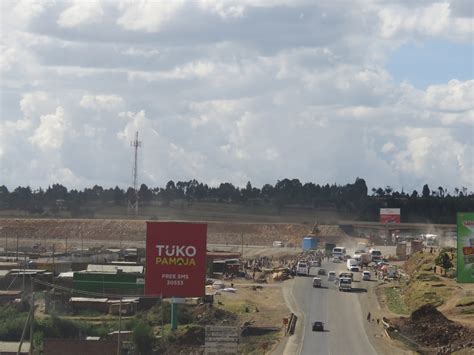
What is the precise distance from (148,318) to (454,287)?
27.0 m

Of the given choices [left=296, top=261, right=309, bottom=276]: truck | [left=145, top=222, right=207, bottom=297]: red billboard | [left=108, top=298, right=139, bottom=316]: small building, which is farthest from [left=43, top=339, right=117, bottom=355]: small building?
[left=296, top=261, right=309, bottom=276]: truck

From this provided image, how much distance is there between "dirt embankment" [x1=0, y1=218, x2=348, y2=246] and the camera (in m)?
178

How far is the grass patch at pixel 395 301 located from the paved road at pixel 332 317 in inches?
88.1

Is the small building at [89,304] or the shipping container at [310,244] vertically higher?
the shipping container at [310,244]

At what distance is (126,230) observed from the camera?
18400 centimetres

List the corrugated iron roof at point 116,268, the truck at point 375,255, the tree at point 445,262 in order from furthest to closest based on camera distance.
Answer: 1. the truck at point 375,255
2. the tree at point 445,262
3. the corrugated iron roof at point 116,268

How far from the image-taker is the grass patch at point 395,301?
72312 millimetres

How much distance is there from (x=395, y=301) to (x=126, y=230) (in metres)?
111

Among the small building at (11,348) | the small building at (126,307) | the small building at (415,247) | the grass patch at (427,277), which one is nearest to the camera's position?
the small building at (11,348)

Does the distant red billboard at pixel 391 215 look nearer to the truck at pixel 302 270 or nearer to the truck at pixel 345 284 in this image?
the truck at pixel 302 270

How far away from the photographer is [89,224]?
18950 centimetres

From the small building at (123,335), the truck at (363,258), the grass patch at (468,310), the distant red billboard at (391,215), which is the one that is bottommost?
the small building at (123,335)

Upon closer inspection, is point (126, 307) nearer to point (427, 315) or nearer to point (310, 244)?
point (427, 315)

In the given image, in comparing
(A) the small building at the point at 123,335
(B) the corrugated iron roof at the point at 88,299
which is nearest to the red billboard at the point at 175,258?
(A) the small building at the point at 123,335
